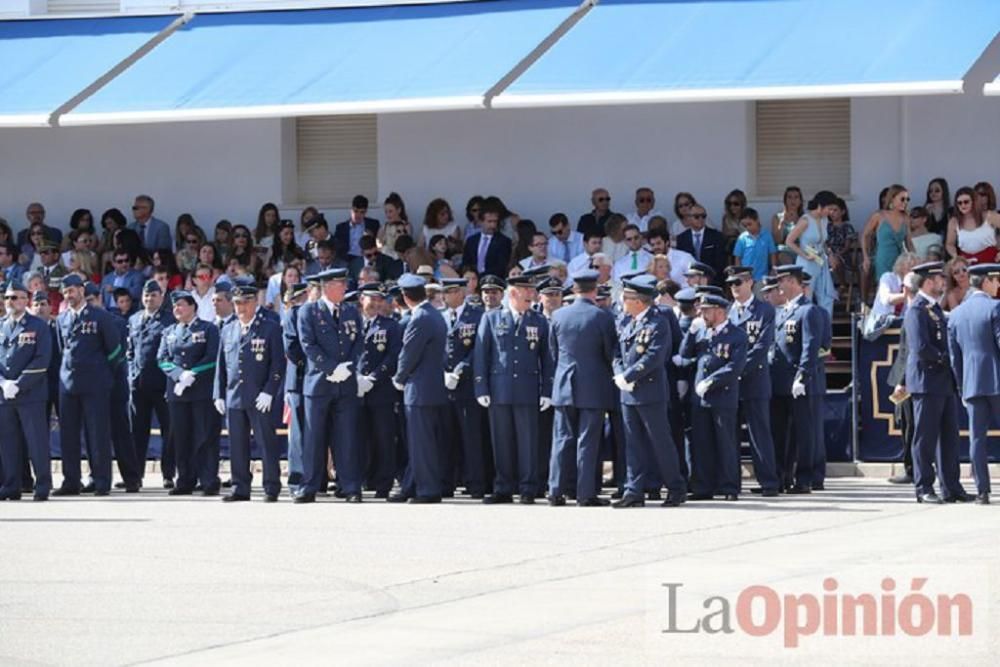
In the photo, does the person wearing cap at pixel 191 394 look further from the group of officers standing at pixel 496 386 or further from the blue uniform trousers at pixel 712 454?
the blue uniform trousers at pixel 712 454

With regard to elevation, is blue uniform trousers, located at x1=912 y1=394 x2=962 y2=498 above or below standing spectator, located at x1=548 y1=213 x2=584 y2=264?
below

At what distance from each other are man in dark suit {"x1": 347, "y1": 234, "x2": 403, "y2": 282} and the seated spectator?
3544mm

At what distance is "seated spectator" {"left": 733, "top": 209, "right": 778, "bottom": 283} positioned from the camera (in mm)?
21781

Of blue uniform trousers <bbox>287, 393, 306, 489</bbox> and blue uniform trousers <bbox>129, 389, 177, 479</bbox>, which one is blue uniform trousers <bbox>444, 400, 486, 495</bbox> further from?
blue uniform trousers <bbox>129, 389, 177, 479</bbox>

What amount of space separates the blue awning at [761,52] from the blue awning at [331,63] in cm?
70

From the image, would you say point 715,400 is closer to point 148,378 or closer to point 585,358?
point 585,358

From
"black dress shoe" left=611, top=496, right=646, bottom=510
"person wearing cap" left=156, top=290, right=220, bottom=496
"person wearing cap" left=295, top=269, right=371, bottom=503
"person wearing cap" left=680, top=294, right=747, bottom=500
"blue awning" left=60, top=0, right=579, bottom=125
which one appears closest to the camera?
"black dress shoe" left=611, top=496, right=646, bottom=510

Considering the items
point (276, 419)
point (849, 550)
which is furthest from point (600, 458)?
point (849, 550)

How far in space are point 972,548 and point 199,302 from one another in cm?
1144

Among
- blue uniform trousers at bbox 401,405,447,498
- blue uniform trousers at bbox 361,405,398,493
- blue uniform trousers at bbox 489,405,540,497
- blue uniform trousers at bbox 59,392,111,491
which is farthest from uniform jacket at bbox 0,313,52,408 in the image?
blue uniform trousers at bbox 489,405,540,497

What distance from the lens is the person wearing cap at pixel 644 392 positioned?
53.5 ft

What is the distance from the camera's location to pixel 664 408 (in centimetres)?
1641

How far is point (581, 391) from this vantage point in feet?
54.5

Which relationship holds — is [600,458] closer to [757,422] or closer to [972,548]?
[757,422]
